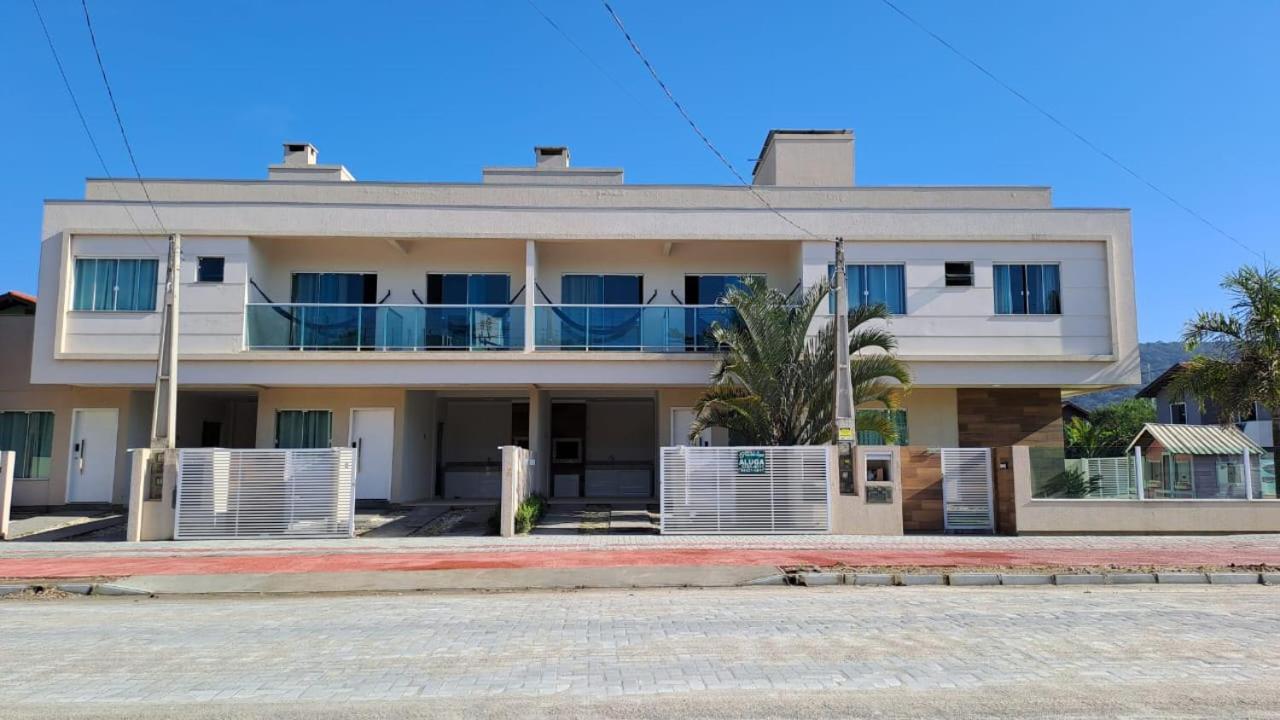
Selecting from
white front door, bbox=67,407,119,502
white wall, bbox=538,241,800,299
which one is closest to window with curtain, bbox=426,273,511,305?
white wall, bbox=538,241,800,299

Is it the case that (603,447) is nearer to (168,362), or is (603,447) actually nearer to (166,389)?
(166,389)

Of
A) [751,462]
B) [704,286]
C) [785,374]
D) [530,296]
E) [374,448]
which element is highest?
[704,286]

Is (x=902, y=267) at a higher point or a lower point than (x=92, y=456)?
higher

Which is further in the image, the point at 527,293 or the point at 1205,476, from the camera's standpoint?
the point at 527,293

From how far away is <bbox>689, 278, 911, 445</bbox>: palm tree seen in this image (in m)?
17.9

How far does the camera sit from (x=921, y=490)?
58.1 ft

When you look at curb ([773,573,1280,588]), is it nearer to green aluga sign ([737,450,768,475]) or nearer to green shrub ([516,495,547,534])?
green aluga sign ([737,450,768,475])

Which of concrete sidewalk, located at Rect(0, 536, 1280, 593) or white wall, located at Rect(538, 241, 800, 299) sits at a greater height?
white wall, located at Rect(538, 241, 800, 299)

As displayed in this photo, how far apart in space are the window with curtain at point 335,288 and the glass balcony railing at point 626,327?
194 inches

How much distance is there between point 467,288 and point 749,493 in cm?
A: 922

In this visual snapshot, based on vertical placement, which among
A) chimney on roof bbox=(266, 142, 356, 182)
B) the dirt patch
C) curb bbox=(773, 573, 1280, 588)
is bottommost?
the dirt patch

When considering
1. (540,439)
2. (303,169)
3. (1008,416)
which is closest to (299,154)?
(303,169)

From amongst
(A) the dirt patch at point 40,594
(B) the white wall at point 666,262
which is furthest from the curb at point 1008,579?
(B) the white wall at point 666,262

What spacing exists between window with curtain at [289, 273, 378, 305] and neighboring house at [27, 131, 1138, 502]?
0.04m
